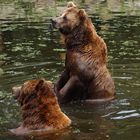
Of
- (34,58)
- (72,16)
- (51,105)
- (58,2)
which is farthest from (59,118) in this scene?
(58,2)

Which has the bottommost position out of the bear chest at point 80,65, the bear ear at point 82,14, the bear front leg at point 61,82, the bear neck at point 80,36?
the bear front leg at point 61,82

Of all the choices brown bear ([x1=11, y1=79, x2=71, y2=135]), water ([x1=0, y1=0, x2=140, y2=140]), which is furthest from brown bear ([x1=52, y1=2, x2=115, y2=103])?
brown bear ([x1=11, y1=79, x2=71, y2=135])

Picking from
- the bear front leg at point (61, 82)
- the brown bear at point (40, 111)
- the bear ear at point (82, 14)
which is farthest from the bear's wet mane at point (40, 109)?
the bear ear at point (82, 14)

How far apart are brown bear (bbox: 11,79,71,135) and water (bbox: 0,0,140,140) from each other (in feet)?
0.59

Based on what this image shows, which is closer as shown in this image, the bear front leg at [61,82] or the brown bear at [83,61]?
the brown bear at [83,61]

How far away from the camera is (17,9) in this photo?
3123 centimetres

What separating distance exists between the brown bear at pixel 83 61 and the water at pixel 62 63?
350 mm

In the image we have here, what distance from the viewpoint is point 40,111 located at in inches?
384

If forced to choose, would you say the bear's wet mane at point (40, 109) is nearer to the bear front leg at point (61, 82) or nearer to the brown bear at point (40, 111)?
the brown bear at point (40, 111)

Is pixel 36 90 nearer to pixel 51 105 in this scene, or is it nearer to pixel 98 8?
pixel 51 105

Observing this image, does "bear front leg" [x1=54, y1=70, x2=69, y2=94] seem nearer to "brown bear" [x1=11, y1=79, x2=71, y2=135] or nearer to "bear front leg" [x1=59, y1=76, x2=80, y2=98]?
"bear front leg" [x1=59, y1=76, x2=80, y2=98]

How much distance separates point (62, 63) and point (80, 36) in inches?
159

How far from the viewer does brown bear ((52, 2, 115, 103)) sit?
12242 millimetres

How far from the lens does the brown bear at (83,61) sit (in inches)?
482
